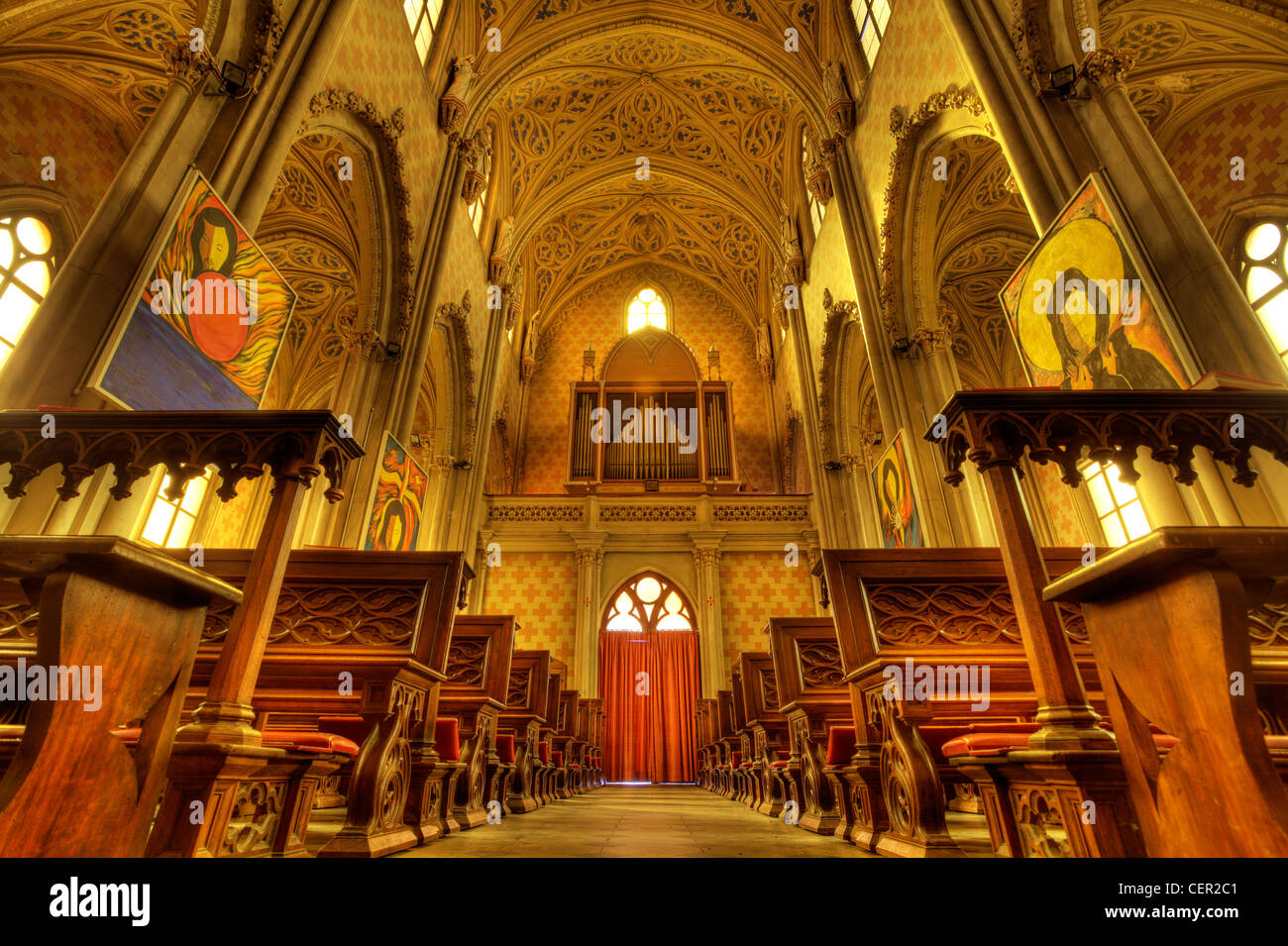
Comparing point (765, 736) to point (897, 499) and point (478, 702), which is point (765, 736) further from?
point (897, 499)

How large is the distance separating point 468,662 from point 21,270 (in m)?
7.87

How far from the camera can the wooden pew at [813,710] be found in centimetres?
299

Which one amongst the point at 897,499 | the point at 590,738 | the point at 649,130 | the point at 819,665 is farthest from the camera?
the point at 649,130

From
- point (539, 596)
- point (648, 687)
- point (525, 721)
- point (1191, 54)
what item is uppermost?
point (1191, 54)

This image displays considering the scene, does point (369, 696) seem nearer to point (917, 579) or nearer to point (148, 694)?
point (148, 694)

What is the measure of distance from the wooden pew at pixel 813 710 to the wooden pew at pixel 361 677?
1766 millimetres

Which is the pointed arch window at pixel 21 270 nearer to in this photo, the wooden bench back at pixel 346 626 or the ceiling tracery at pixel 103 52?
the ceiling tracery at pixel 103 52

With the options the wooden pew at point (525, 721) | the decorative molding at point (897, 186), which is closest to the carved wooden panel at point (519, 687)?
the wooden pew at point (525, 721)

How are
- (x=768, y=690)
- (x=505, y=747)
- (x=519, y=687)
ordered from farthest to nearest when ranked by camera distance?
(x=768, y=690) → (x=519, y=687) → (x=505, y=747)

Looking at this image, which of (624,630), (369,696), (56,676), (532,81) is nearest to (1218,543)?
(56,676)

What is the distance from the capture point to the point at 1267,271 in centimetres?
755

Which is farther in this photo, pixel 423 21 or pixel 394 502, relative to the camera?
pixel 423 21

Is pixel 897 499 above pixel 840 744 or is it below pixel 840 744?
above

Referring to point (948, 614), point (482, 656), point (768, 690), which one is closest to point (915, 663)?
point (948, 614)
